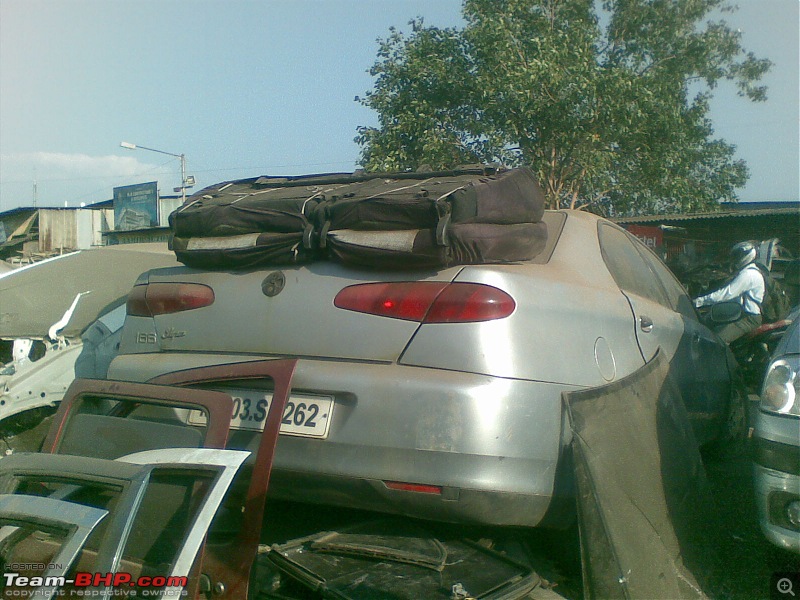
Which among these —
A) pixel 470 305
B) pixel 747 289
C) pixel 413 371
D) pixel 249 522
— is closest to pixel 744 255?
pixel 747 289

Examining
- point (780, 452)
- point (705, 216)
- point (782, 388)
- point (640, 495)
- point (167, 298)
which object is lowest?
point (640, 495)

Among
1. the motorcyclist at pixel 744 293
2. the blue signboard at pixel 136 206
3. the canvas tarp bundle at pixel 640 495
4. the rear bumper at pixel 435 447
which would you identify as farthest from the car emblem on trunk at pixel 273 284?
the blue signboard at pixel 136 206

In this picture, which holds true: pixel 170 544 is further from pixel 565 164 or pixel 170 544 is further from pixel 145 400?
pixel 565 164

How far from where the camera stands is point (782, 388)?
8.84 feet

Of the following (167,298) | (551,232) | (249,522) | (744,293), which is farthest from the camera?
(744,293)

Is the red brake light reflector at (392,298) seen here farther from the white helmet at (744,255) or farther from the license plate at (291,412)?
the white helmet at (744,255)

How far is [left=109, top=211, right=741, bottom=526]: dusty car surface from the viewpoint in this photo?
246cm

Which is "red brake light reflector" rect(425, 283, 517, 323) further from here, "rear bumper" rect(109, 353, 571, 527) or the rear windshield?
the rear windshield

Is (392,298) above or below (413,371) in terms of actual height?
above

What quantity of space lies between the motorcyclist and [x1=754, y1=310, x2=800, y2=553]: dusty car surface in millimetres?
3455

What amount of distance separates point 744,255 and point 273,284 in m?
5.15

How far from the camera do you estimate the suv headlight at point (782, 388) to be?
2637mm

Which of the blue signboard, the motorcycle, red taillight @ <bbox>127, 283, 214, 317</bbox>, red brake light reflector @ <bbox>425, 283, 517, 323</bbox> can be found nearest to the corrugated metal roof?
the motorcycle

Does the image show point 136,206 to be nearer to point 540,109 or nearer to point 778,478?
point 540,109
